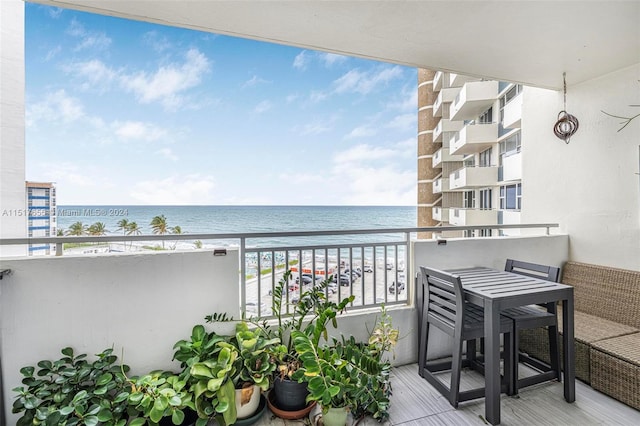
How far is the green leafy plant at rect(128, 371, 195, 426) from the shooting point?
1562 millimetres

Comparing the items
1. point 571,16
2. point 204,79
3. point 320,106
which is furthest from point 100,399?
point 320,106

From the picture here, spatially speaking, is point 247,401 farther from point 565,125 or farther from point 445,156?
point 445,156

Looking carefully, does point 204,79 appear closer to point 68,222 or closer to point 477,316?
point 68,222

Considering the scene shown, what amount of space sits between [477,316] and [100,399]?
2504 millimetres

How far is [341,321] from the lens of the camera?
7.71 ft

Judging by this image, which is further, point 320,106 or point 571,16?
point 320,106

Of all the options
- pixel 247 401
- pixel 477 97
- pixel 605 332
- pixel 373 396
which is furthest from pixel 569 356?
pixel 477 97

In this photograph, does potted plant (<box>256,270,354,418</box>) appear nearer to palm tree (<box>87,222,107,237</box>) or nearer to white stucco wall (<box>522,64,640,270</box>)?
palm tree (<box>87,222,107,237</box>)

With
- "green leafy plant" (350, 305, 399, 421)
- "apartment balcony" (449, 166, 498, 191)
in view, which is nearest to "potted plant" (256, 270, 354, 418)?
"green leafy plant" (350, 305, 399, 421)

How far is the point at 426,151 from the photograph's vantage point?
1827 centimetres

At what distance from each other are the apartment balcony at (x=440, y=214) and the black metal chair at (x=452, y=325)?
14.5m

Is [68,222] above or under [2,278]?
above

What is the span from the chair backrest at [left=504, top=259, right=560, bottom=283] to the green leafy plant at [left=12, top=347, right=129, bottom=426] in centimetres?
307

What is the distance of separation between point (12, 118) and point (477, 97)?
1257 centimetres
